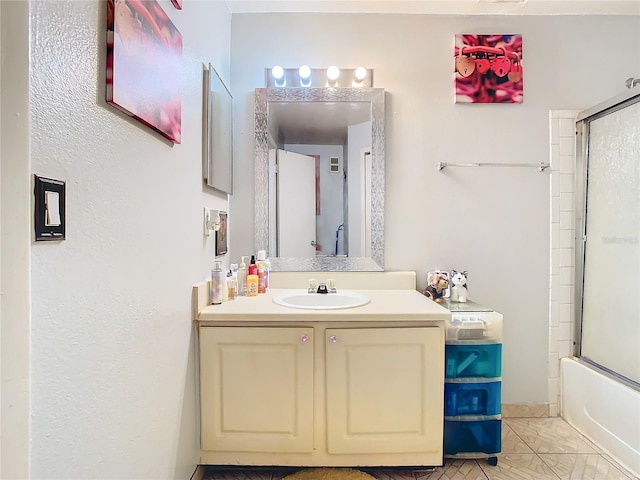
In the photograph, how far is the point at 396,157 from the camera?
1.97 metres

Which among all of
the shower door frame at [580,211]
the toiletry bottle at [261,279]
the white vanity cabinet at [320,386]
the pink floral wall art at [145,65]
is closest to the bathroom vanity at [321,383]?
the white vanity cabinet at [320,386]

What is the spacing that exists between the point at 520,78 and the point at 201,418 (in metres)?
2.37

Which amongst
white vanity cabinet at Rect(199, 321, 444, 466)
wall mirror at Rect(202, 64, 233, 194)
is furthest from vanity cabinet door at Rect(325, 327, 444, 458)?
wall mirror at Rect(202, 64, 233, 194)

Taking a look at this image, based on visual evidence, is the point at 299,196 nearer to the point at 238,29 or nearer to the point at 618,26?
the point at 238,29

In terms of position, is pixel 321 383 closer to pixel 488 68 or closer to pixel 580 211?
pixel 580 211

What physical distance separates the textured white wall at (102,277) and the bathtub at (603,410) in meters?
1.92

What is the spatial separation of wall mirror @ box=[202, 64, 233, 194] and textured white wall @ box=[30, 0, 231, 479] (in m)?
0.19

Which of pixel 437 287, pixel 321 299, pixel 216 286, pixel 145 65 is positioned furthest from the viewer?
pixel 437 287

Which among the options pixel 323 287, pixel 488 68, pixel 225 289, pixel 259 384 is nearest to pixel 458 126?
pixel 488 68

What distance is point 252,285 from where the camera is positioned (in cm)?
174

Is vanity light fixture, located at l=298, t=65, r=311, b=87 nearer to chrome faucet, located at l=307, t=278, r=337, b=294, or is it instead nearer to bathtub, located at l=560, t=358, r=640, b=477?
chrome faucet, located at l=307, t=278, r=337, b=294

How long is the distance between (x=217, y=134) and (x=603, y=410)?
232 centimetres

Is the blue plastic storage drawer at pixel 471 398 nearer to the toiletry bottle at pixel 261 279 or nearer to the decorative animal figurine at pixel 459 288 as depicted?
the decorative animal figurine at pixel 459 288

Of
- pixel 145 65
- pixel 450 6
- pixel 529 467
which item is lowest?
pixel 529 467
